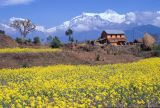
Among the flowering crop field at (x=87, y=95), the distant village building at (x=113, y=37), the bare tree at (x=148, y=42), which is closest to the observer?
the flowering crop field at (x=87, y=95)

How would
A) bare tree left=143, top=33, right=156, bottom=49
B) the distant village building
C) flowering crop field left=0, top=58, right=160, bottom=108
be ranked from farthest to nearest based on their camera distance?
the distant village building → bare tree left=143, top=33, right=156, bottom=49 → flowering crop field left=0, top=58, right=160, bottom=108

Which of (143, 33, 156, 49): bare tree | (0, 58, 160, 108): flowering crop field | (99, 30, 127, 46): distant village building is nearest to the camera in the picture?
(0, 58, 160, 108): flowering crop field

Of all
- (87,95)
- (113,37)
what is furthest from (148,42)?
(87,95)

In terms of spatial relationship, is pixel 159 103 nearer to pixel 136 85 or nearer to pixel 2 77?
pixel 136 85

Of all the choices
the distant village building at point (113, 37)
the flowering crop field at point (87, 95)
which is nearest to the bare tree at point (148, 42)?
the distant village building at point (113, 37)

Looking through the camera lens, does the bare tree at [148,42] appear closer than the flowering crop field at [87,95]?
No

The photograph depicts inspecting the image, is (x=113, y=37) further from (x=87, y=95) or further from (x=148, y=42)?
(x=87, y=95)

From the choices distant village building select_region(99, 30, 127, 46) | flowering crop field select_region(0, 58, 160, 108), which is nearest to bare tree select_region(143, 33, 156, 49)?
distant village building select_region(99, 30, 127, 46)

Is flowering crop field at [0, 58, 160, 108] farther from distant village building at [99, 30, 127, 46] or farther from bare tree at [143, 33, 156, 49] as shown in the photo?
distant village building at [99, 30, 127, 46]

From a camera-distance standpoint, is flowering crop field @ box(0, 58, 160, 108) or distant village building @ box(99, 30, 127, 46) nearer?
flowering crop field @ box(0, 58, 160, 108)

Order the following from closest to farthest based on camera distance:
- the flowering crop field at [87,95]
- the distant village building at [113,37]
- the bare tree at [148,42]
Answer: the flowering crop field at [87,95] < the bare tree at [148,42] < the distant village building at [113,37]

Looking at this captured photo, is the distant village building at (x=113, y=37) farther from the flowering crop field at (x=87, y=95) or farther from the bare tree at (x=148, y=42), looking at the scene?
the flowering crop field at (x=87, y=95)

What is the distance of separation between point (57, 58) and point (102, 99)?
28613 mm

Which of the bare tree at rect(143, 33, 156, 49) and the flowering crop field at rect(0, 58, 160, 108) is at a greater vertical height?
the bare tree at rect(143, 33, 156, 49)
